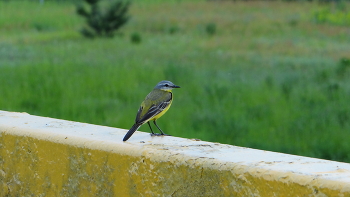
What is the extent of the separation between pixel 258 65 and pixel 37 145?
45.8ft

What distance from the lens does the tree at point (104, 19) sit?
26638 millimetres

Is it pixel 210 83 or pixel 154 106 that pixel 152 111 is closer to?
pixel 154 106

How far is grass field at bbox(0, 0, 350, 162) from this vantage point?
377 inches

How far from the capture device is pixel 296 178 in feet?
8.01

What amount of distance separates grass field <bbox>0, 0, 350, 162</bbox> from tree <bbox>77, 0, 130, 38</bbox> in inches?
39.0

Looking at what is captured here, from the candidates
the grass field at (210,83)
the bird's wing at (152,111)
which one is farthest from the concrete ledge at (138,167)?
the grass field at (210,83)

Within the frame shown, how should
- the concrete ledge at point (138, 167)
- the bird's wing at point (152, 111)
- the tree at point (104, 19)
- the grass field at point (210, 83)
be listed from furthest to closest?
1. the tree at point (104, 19)
2. the grass field at point (210, 83)
3. the bird's wing at point (152, 111)
4. the concrete ledge at point (138, 167)

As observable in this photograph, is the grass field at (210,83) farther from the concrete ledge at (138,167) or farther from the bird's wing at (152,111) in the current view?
the concrete ledge at (138,167)

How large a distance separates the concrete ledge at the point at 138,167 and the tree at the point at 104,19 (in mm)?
23129

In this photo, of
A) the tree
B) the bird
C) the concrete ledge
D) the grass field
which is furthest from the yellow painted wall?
the tree

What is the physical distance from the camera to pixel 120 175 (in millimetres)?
2996

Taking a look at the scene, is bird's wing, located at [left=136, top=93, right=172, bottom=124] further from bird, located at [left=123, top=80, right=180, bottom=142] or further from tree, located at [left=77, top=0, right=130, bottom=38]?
tree, located at [left=77, top=0, right=130, bottom=38]

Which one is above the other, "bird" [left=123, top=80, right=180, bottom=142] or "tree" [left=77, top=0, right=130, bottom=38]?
"bird" [left=123, top=80, right=180, bottom=142]

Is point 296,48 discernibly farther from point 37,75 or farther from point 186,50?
point 37,75
